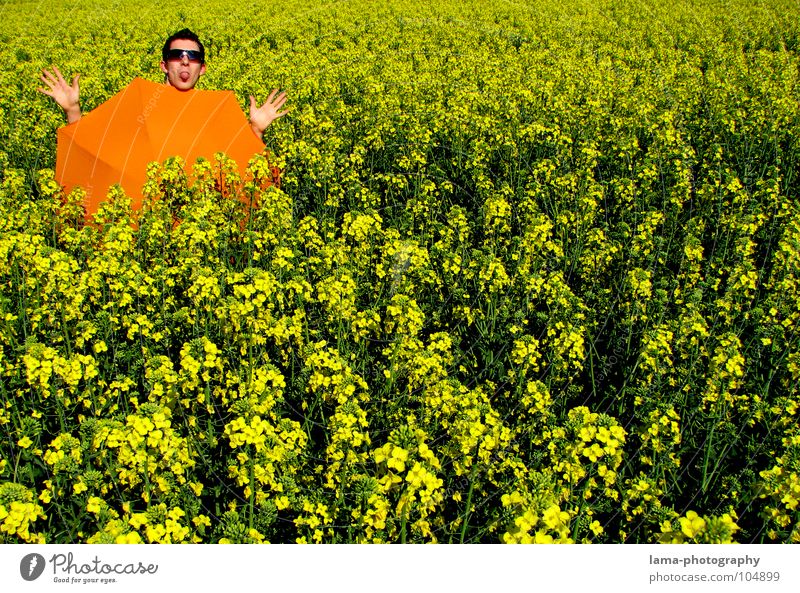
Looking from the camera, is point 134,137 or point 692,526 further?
point 134,137

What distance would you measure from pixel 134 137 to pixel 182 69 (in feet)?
3.20

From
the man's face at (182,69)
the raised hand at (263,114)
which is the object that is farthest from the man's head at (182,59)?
the raised hand at (263,114)

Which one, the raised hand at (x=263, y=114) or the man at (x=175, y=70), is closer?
the man at (x=175, y=70)

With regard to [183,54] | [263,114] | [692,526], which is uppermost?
[183,54]

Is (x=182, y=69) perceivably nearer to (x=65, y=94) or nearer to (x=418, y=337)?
(x=65, y=94)

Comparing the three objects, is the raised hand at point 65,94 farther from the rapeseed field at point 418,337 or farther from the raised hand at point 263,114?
the raised hand at point 263,114

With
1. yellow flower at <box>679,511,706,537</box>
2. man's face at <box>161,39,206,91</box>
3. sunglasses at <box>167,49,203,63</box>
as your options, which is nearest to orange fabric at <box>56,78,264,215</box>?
man's face at <box>161,39,206,91</box>

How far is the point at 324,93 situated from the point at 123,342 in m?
8.67

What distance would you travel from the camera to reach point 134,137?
6.89 m

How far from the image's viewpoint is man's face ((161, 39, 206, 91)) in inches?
271

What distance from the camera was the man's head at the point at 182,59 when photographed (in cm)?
687

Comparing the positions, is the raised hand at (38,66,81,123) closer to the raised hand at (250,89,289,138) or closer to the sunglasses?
the sunglasses

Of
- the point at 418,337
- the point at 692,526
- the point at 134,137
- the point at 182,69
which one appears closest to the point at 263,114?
the point at 182,69

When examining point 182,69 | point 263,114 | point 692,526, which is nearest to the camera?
point 692,526
